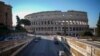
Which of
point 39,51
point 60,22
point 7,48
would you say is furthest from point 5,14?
point 60,22

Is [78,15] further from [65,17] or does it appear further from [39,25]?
[39,25]

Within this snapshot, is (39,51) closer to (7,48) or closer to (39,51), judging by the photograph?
(39,51)

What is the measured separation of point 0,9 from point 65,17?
274 ft

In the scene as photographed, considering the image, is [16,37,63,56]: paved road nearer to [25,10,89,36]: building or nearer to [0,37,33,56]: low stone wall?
[0,37,33,56]: low stone wall

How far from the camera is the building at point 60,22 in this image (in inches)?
6334

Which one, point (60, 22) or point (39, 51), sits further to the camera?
point (60, 22)

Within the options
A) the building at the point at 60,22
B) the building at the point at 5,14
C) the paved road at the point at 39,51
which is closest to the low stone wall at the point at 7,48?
the paved road at the point at 39,51

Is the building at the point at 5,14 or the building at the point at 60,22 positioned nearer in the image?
the building at the point at 5,14

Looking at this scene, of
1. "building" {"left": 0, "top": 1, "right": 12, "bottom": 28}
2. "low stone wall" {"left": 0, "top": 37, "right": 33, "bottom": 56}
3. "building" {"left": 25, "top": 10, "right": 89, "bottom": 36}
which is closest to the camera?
"low stone wall" {"left": 0, "top": 37, "right": 33, "bottom": 56}

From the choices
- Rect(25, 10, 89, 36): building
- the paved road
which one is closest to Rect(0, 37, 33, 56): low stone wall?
the paved road

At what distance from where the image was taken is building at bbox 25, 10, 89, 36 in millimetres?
160875

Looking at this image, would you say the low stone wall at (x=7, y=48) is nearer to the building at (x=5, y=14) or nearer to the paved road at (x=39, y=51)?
the paved road at (x=39, y=51)

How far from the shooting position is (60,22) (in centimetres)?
16350

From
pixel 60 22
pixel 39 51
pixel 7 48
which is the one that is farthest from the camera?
pixel 60 22
